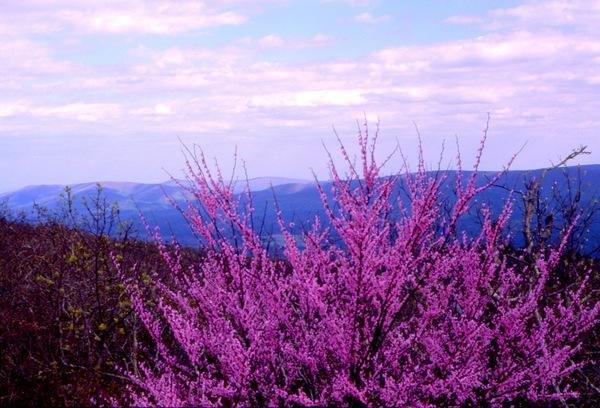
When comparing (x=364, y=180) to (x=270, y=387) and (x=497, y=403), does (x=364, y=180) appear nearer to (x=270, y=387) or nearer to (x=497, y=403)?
(x=270, y=387)

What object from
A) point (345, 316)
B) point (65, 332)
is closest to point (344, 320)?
point (345, 316)

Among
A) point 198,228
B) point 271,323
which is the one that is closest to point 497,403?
point 271,323

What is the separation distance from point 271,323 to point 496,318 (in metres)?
2.46

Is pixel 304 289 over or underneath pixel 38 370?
over

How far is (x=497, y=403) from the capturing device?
5.27 meters

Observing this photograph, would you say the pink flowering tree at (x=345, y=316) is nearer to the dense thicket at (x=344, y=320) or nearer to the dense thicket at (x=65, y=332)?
the dense thicket at (x=344, y=320)

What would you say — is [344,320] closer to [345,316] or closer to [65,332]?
[345,316]

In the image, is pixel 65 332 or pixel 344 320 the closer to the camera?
pixel 344 320

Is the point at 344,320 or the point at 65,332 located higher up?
the point at 344,320

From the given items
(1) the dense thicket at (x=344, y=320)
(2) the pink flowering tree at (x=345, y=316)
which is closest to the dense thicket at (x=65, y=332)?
(1) the dense thicket at (x=344, y=320)

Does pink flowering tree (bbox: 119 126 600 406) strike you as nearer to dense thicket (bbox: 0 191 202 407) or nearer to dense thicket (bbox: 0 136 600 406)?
dense thicket (bbox: 0 136 600 406)

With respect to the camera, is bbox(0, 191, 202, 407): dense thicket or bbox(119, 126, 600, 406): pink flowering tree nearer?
bbox(119, 126, 600, 406): pink flowering tree

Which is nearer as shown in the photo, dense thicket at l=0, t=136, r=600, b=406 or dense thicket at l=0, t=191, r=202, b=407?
dense thicket at l=0, t=136, r=600, b=406

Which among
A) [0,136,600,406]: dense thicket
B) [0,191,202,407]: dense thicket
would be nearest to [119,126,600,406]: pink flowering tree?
[0,136,600,406]: dense thicket
